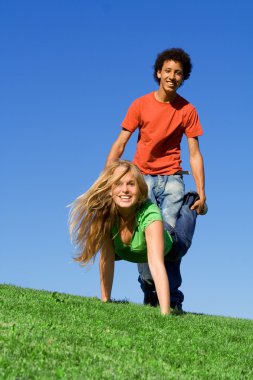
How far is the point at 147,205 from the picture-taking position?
9.96 metres

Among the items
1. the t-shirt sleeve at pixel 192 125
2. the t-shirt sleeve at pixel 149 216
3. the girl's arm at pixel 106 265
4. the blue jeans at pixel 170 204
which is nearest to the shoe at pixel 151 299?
the blue jeans at pixel 170 204

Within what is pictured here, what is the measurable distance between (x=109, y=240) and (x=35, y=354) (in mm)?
4403

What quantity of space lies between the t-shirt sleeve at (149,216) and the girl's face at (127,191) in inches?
7.8

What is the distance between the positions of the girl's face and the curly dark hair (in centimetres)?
289

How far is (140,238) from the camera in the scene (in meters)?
9.97

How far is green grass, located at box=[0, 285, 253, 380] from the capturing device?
584 cm

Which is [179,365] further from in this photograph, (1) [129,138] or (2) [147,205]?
(1) [129,138]

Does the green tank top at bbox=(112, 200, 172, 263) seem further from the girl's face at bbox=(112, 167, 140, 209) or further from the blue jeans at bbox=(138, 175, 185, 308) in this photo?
the blue jeans at bbox=(138, 175, 185, 308)

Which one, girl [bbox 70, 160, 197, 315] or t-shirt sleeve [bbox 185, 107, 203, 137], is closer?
girl [bbox 70, 160, 197, 315]

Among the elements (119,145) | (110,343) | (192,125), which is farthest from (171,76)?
(110,343)

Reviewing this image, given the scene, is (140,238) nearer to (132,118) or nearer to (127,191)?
(127,191)

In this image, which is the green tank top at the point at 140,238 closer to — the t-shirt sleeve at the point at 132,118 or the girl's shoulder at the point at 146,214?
the girl's shoulder at the point at 146,214

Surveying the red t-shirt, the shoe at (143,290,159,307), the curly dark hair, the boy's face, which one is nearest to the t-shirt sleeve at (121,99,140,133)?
the red t-shirt

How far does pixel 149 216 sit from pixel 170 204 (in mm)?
1430
